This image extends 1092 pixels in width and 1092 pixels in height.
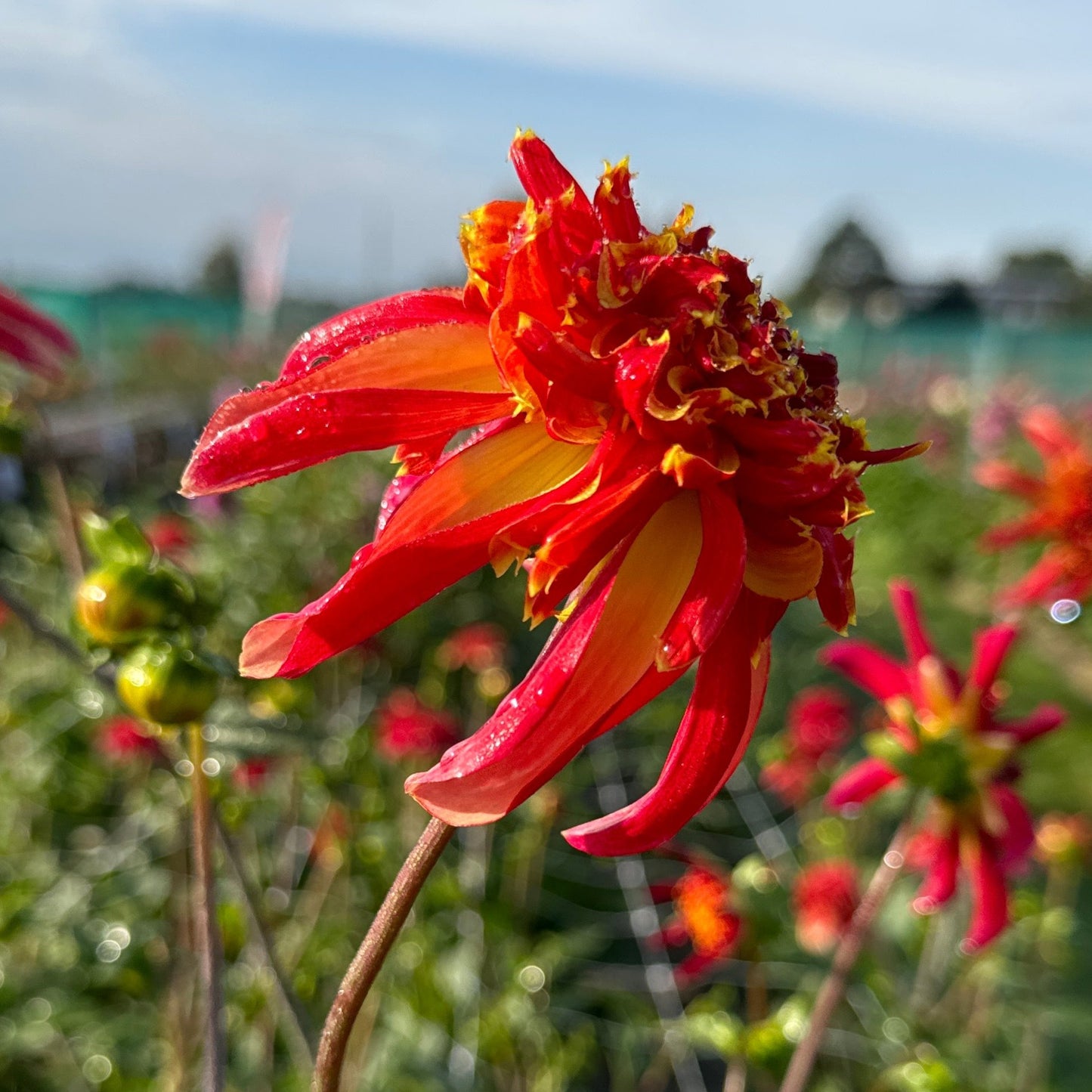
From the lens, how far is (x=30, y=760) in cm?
203

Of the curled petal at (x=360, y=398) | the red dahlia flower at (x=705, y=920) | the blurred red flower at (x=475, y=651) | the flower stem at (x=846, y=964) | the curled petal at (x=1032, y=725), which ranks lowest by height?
the red dahlia flower at (x=705, y=920)

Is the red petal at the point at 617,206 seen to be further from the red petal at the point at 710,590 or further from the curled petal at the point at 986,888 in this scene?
the curled petal at the point at 986,888

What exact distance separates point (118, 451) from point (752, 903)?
4.67 metres

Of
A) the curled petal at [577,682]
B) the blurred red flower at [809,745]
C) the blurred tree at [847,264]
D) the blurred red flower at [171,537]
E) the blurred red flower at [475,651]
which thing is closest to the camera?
the curled petal at [577,682]

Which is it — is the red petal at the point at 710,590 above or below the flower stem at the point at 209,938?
above

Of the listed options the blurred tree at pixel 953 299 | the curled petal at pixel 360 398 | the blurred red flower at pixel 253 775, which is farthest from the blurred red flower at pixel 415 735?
the blurred tree at pixel 953 299

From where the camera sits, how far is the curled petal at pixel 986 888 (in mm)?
912

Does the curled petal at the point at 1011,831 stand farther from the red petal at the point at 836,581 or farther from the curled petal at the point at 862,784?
the red petal at the point at 836,581

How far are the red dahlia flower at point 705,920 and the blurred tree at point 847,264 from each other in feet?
→ 84.3

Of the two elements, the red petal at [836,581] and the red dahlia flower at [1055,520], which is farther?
the red dahlia flower at [1055,520]

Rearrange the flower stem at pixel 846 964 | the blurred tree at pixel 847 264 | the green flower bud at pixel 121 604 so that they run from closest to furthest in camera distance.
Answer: the green flower bud at pixel 121 604, the flower stem at pixel 846 964, the blurred tree at pixel 847 264

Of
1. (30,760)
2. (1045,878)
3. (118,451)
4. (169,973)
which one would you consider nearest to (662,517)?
(169,973)

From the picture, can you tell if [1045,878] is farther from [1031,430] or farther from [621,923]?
[1031,430]

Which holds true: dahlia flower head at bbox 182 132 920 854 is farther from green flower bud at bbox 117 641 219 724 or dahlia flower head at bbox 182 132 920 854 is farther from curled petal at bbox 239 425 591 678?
green flower bud at bbox 117 641 219 724
